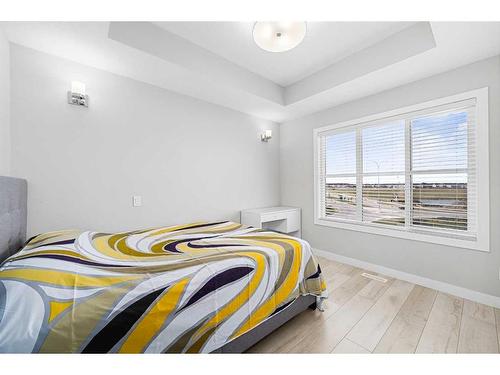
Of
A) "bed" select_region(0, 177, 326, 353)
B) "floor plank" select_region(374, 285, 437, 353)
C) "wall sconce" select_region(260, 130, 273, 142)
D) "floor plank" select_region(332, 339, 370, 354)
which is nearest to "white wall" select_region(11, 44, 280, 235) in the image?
"bed" select_region(0, 177, 326, 353)

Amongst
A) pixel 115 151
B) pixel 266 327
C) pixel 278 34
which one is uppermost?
pixel 278 34

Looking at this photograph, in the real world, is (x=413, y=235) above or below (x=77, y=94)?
A: below

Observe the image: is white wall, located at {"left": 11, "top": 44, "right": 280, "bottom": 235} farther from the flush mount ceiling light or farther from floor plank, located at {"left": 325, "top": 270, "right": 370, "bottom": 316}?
floor plank, located at {"left": 325, "top": 270, "right": 370, "bottom": 316}

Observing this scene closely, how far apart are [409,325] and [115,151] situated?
319 centimetres

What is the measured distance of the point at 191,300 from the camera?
1081 mm

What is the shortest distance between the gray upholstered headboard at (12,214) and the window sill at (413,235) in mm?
3408

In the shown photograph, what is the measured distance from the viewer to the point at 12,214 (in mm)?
1450

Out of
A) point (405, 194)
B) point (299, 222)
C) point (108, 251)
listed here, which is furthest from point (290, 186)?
point (108, 251)

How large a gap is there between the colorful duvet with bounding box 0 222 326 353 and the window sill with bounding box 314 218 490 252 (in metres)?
1.51

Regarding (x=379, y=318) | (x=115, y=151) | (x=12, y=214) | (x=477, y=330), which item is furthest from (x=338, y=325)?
(x=115, y=151)

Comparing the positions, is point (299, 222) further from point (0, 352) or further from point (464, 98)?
point (0, 352)

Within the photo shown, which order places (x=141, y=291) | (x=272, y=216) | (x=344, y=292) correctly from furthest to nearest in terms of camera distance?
1. (x=272, y=216)
2. (x=344, y=292)
3. (x=141, y=291)

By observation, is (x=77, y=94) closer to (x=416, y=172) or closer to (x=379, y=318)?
(x=379, y=318)

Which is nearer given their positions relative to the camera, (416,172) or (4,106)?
(4,106)
